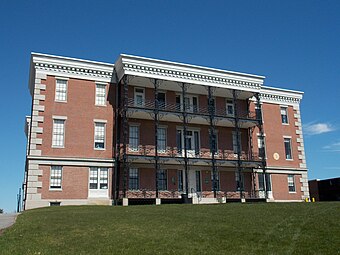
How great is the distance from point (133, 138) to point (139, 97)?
359cm

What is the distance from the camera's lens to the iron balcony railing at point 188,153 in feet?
100

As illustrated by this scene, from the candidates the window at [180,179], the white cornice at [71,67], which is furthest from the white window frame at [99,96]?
the window at [180,179]

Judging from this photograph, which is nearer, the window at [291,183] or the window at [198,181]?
the window at [198,181]

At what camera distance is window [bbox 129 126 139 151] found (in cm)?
3061

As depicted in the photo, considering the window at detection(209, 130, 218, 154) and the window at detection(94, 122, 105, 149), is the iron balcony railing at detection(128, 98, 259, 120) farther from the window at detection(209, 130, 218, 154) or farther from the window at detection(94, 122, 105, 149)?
the window at detection(94, 122, 105, 149)

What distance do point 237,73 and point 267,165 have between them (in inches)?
360

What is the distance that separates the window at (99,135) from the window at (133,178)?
3021 mm

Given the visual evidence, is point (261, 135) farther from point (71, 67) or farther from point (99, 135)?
point (71, 67)

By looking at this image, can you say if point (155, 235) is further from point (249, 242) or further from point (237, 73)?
point (237, 73)

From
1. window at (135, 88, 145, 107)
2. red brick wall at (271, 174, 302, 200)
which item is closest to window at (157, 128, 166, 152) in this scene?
window at (135, 88, 145, 107)

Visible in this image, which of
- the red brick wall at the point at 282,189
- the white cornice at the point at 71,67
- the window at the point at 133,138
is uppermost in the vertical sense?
the white cornice at the point at 71,67

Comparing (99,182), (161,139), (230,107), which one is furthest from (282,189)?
(99,182)

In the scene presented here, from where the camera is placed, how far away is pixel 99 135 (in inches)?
1174

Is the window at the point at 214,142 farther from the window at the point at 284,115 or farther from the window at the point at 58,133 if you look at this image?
the window at the point at 58,133
